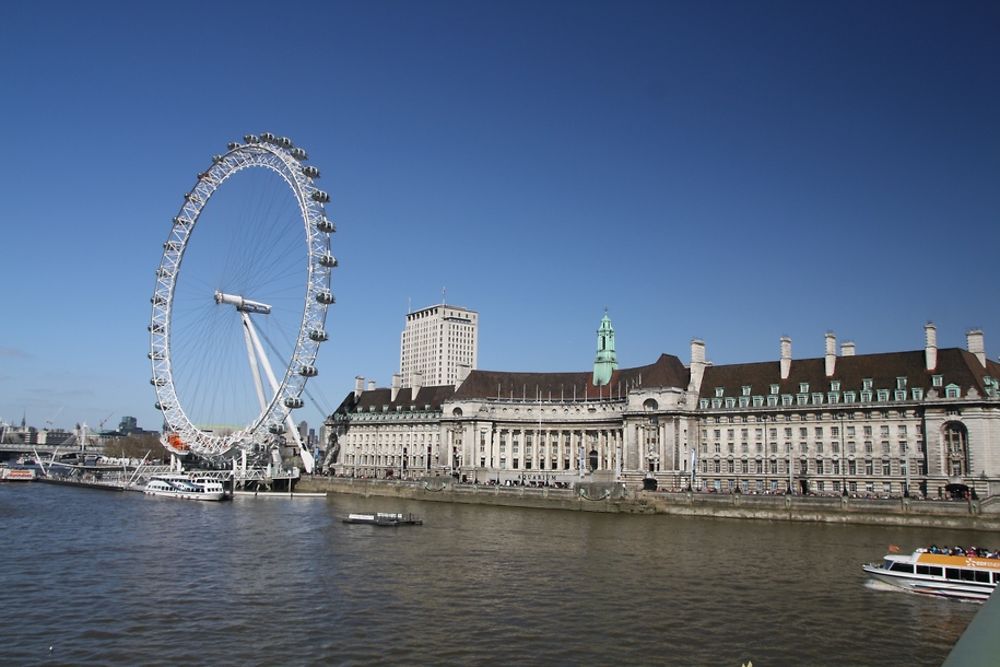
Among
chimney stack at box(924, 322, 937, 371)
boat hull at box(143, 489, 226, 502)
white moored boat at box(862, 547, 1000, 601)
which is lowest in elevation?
boat hull at box(143, 489, 226, 502)

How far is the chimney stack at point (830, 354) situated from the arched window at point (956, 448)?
13.5 meters

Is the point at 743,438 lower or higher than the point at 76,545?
higher

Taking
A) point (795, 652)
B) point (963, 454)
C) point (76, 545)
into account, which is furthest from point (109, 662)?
point (963, 454)

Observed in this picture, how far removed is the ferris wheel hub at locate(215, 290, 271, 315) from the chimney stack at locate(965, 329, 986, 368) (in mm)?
75564

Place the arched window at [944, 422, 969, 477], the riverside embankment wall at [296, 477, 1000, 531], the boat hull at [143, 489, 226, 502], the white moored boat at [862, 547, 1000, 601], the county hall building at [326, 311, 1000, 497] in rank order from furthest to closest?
the boat hull at [143, 489, 226, 502]
the county hall building at [326, 311, 1000, 497]
the arched window at [944, 422, 969, 477]
the riverside embankment wall at [296, 477, 1000, 531]
the white moored boat at [862, 547, 1000, 601]

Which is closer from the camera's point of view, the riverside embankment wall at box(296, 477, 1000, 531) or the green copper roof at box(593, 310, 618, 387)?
the riverside embankment wall at box(296, 477, 1000, 531)

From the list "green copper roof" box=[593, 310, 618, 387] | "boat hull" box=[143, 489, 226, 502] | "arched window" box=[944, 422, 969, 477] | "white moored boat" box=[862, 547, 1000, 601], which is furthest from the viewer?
"green copper roof" box=[593, 310, 618, 387]

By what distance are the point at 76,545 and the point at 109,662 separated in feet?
90.3

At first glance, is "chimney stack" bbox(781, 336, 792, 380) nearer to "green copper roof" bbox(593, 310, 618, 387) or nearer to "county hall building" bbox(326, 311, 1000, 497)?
"county hall building" bbox(326, 311, 1000, 497)

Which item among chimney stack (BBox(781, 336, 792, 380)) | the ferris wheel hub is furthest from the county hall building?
the ferris wheel hub

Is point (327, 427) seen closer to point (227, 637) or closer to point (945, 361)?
point (945, 361)

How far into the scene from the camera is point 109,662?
24.8 m

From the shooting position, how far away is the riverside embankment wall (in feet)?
214

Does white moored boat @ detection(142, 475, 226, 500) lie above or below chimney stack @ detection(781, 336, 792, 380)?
below
